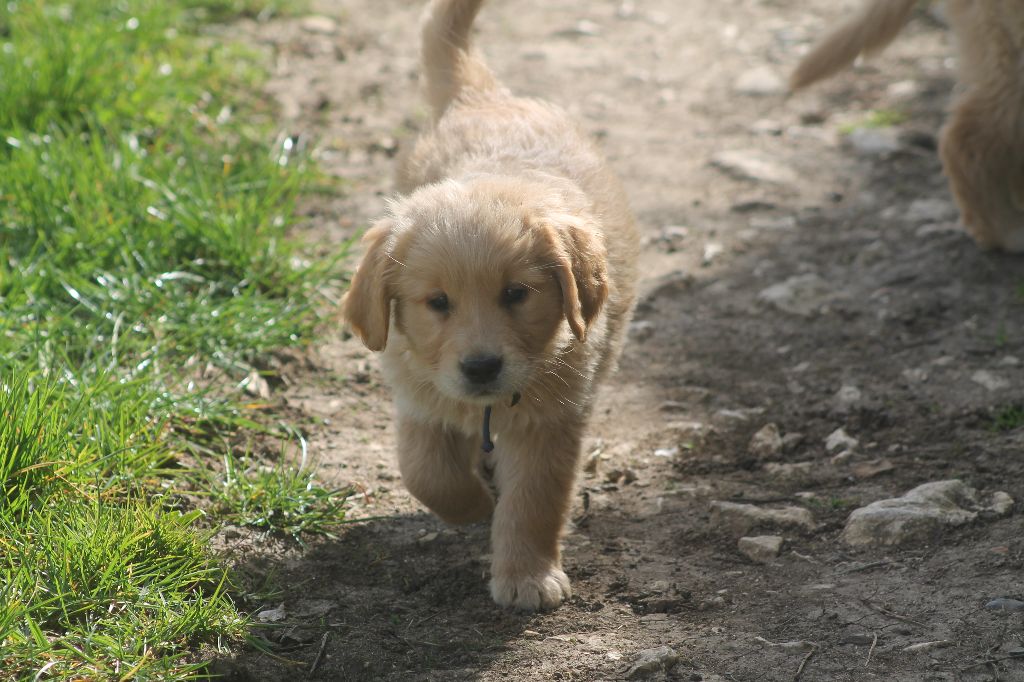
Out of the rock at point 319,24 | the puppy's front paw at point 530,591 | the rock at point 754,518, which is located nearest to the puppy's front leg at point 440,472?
the puppy's front paw at point 530,591

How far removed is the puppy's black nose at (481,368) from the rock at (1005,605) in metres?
1.38

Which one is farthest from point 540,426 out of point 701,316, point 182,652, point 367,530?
point 701,316

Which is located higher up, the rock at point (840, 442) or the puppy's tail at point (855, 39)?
the puppy's tail at point (855, 39)

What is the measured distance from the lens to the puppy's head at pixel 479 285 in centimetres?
308

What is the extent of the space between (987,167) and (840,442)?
1776 mm

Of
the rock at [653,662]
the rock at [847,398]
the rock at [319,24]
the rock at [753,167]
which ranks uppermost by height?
the rock at [319,24]

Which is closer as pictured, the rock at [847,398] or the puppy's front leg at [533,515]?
the puppy's front leg at [533,515]

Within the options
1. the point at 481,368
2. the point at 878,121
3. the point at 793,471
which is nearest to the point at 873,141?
the point at 878,121

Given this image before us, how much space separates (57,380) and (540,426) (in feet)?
4.98

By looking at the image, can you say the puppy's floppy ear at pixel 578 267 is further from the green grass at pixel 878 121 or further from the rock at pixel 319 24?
the rock at pixel 319 24

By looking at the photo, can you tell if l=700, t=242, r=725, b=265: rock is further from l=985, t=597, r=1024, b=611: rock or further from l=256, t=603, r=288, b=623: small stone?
l=256, t=603, r=288, b=623: small stone

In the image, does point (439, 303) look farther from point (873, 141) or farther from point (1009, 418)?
point (873, 141)

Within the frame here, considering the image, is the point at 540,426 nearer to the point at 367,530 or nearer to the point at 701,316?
the point at 367,530

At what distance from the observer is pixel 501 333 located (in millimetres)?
3086
